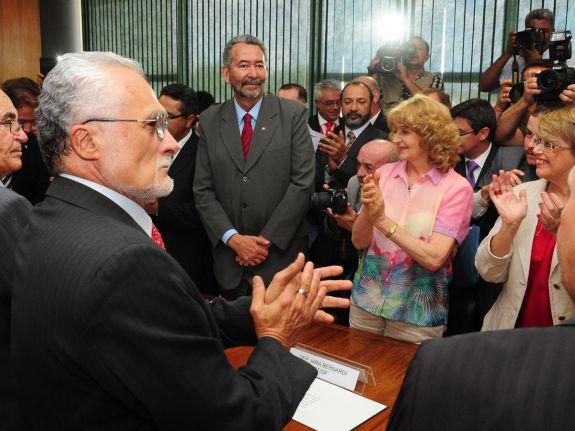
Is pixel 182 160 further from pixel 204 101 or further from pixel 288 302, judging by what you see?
pixel 288 302

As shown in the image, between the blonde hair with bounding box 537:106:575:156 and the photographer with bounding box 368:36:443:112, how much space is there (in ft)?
5.75

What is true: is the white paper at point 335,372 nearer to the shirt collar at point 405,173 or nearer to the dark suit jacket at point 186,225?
the shirt collar at point 405,173

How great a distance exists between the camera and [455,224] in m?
2.05

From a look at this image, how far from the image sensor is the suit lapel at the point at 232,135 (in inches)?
109

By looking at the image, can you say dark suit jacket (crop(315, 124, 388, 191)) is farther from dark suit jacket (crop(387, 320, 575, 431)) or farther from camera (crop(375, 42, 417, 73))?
dark suit jacket (crop(387, 320, 575, 431))

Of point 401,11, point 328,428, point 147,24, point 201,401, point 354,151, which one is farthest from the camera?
point 147,24

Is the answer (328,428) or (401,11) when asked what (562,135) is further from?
(401,11)

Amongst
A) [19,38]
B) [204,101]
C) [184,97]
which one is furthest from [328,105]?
[19,38]

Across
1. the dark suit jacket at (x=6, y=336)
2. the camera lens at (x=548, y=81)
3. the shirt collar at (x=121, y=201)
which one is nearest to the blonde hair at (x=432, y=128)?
the camera lens at (x=548, y=81)

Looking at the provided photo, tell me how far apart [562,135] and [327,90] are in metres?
2.47

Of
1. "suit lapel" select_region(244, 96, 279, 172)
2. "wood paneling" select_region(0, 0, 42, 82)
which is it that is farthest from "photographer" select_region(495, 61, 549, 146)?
"wood paneling" select_region(0, 0, 42, 82)

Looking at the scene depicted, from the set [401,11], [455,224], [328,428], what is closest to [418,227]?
[455,224]

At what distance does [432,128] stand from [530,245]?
1.83 feet

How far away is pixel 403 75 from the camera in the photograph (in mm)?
3744
